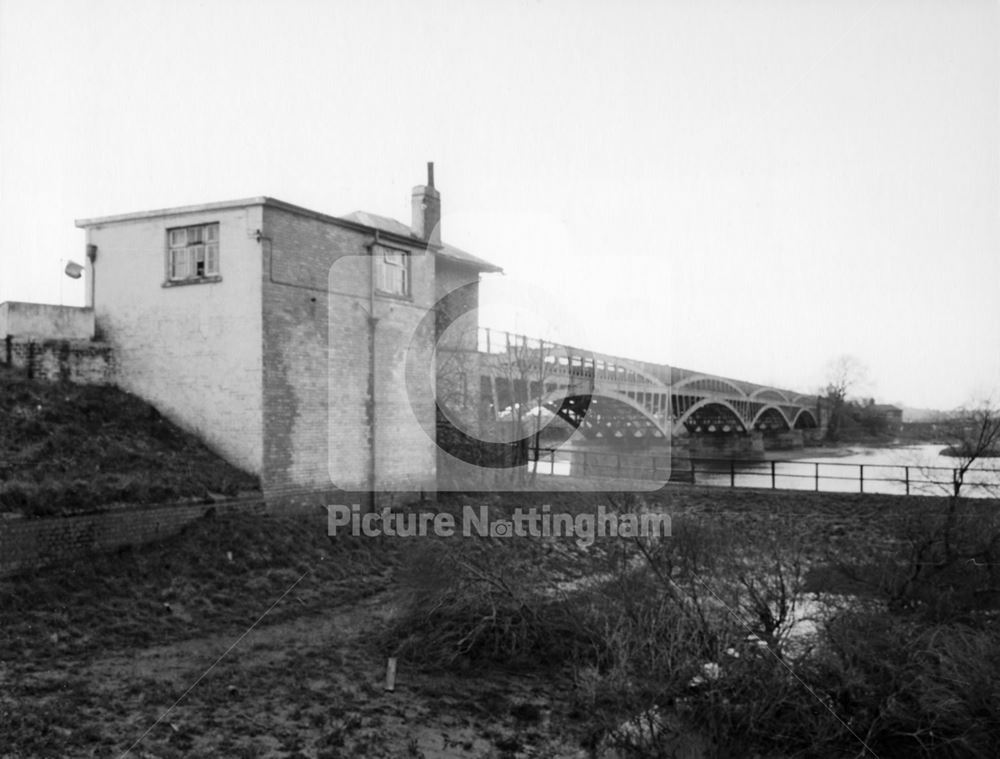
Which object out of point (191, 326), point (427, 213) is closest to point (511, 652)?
point (191, 326)

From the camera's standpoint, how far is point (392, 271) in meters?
20.0

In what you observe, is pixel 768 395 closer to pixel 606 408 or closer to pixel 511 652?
pixel 606 408

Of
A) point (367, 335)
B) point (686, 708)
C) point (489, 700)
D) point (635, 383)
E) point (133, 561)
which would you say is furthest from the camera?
point (635, 383)

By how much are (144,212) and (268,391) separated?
16.6 ft

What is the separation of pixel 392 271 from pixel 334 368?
3257 mm

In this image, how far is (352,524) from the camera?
17547 millimetres

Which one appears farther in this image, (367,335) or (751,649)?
(367,335)

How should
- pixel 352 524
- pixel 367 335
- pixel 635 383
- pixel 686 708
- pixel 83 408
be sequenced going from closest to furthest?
1. pixel 686 708
2. pixel 83 408
3. pixel 352 524
4. pixel 367 335
5. pixel 635 383

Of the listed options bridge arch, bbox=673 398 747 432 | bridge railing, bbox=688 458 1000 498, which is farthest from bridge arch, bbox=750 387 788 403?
bridge railing, bbox=688 458 1000 498

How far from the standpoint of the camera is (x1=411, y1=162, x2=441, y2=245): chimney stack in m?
23.6

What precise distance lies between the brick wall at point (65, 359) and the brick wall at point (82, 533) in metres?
5.03

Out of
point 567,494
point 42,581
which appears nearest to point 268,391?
point 42,581

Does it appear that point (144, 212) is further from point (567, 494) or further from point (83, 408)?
point (567, 494)

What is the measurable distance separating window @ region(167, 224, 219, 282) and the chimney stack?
7.58 metres
